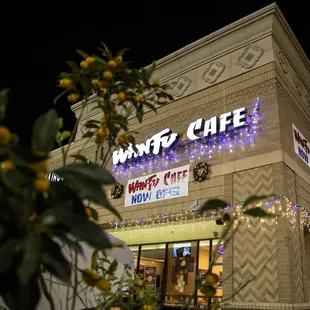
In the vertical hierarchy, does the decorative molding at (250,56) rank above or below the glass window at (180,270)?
above

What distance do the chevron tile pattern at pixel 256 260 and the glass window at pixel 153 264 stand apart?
372 centimetres

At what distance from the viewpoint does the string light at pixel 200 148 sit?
8656 mm

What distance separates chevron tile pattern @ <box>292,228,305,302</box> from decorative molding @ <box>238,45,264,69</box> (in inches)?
179

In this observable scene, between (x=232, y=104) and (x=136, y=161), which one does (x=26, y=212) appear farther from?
(x=136, y=161)

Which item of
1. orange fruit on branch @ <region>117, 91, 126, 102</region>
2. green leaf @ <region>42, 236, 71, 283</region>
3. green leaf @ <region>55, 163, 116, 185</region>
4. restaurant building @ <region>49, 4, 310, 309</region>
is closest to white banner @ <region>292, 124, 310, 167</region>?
restaurant building @ <region>49, 4, 310, 309</region>

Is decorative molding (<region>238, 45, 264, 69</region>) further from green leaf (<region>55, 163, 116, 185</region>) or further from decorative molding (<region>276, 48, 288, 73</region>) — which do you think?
green leaf (<region>55, 163, 116, 185</region>)

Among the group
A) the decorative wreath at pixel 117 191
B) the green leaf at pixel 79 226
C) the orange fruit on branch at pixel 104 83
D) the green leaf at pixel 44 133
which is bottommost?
the green leaf at pixel 79 226

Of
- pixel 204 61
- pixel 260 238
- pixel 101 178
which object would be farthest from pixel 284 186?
pixel 101 178

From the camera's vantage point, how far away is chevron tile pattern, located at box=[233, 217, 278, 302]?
276 inches

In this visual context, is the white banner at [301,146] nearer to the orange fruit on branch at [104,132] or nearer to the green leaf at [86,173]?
the orange fruit on branch at [104,132]

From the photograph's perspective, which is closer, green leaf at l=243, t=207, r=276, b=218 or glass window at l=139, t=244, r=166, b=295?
green leaf at l=243, t=207, r=276, b=218

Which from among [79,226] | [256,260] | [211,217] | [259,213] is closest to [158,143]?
[211,217]

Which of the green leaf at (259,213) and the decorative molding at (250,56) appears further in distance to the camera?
the decorative molding at (250,56)

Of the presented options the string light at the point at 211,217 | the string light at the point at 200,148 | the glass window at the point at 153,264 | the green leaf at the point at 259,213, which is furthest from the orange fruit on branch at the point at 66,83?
the glass window at the point at 153,264
